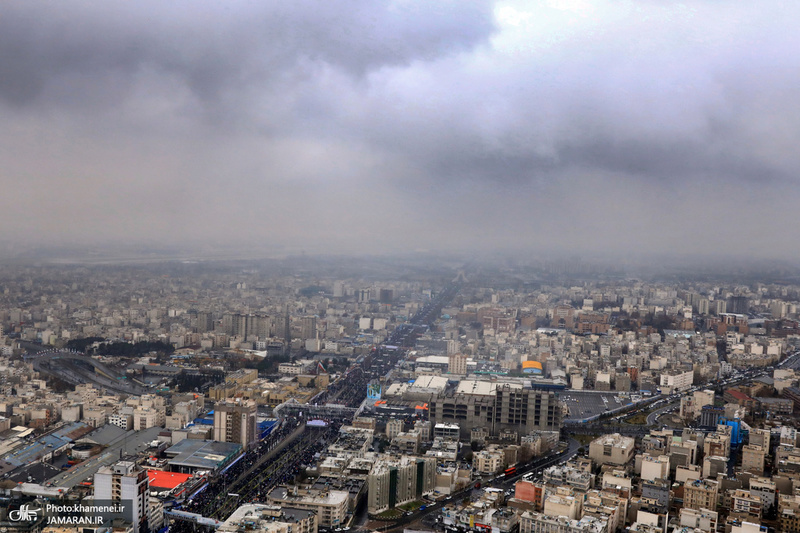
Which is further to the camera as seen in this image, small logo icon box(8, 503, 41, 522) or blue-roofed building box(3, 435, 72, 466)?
blue-roofed building box(3, 435, 72, 466)

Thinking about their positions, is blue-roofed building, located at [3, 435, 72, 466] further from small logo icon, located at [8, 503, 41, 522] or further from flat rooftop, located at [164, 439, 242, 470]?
small logo icon, located at [8, 503, 41, 522]

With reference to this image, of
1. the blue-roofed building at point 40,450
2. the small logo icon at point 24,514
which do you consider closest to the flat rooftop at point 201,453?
the blue-roofed building at point 40,450

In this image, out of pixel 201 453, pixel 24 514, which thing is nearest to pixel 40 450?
pixel 201 453

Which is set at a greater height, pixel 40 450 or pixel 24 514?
pixel 24 514

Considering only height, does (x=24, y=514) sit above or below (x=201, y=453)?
above

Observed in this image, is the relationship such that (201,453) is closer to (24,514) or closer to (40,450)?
(40,450)

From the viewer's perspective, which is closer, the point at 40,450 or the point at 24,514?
the point at 24,514

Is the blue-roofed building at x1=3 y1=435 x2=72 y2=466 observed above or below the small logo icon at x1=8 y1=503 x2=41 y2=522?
below

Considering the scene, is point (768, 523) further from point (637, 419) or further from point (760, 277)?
point (760, 277)

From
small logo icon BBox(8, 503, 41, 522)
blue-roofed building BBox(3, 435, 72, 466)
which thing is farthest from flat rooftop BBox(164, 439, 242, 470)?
small logo icon BBox(8, 503, 41, 522)
